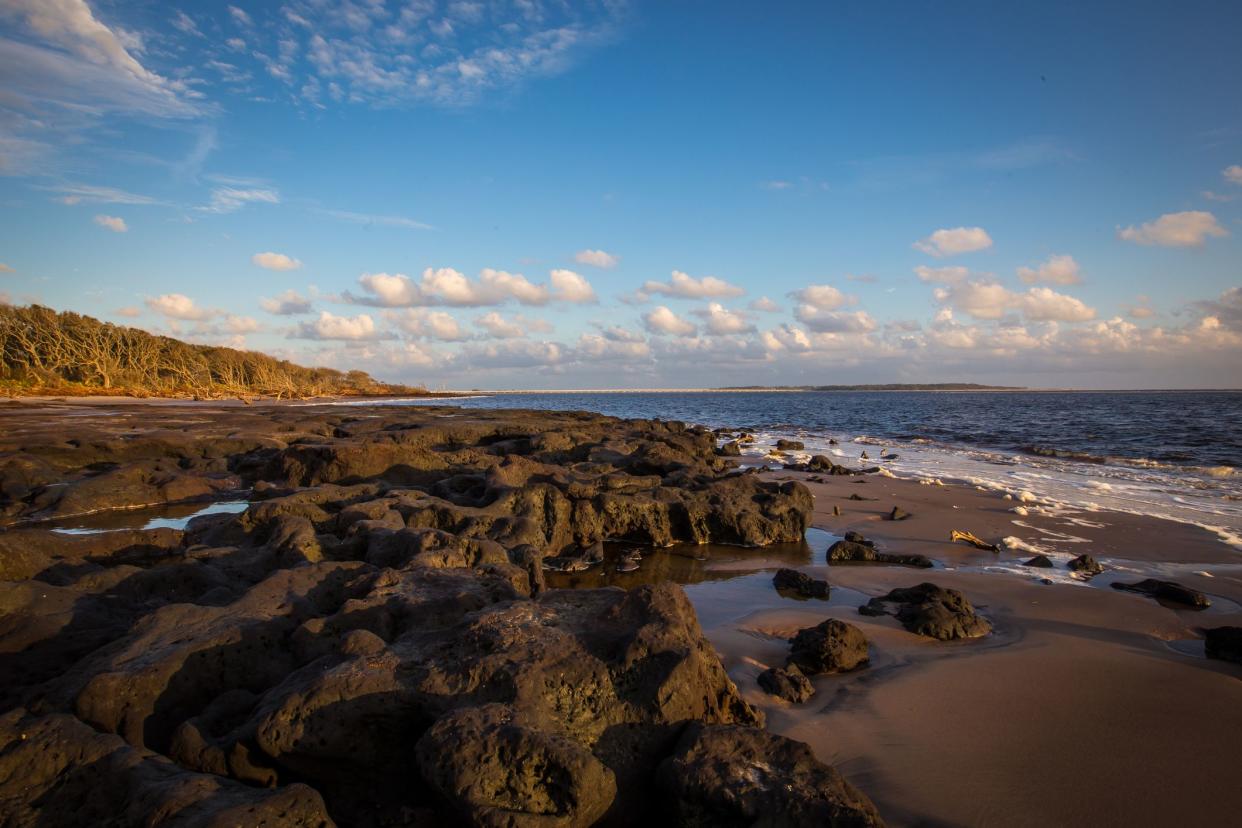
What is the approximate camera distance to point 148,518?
38.6 feet

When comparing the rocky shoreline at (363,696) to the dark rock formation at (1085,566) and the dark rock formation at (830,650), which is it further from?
the dark rock formation at (1085,566)

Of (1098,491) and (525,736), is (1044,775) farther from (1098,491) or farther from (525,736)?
→ (1098,491)

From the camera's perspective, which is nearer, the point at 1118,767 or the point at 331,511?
the point at 1118,767

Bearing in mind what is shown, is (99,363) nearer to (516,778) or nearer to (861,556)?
(861,556)

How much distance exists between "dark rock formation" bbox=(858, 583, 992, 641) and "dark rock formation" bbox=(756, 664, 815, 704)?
213 cm

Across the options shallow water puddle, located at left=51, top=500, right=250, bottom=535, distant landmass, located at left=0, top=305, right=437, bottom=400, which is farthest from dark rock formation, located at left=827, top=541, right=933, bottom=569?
distant landmass, located at left=0, top=305, right=437, bottom=400

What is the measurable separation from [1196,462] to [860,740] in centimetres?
2632

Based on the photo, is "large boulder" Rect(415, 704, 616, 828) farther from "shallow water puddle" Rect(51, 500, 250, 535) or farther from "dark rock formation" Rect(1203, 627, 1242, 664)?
"shallow water puddle" Rect(51, 500, 250, 535)

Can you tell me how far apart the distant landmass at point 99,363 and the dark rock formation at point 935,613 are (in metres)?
61.1

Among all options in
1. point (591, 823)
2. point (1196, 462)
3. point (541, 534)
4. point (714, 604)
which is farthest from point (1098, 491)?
point (591, 823)

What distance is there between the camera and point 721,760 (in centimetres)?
354

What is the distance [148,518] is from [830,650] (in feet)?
40.6

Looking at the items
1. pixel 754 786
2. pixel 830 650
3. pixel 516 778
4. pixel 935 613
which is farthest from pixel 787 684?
pixel 516 778

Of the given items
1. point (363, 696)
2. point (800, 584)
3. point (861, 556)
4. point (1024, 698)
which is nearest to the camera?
point (363, 696)
